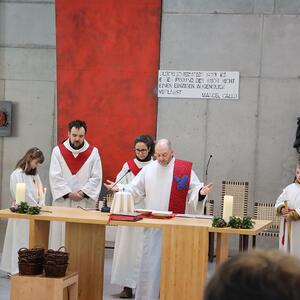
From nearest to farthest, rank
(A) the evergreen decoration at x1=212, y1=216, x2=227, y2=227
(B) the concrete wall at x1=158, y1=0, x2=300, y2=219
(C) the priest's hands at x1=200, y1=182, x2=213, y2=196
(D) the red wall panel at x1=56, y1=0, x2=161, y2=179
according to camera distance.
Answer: (A) the evergreen decoration at x1=212, y1=216, x2=227, y2=227
(C) the priest's hands at x1=200, y1=182, x2=213, y2=196
(B) the concrete wall at x1=158, y1=0, x2=300, y2=219
(D) the red wall panel at x1=56, y1=0, x2=161, y2=179

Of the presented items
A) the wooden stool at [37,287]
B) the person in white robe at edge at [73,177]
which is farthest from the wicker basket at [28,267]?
the person in white robe at edge at [73,177]

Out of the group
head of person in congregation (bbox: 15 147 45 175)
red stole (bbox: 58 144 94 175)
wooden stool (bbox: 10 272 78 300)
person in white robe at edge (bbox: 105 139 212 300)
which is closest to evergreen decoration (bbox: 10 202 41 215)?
wooden stool (bbox: 10 272 78 300)

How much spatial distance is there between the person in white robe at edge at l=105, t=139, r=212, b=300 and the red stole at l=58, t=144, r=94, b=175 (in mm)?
1155

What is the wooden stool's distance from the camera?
486 centimetres

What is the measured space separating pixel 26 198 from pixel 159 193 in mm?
1638

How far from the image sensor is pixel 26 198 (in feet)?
23.4

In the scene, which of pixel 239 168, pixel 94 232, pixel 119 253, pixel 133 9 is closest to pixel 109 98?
pixel 133 9

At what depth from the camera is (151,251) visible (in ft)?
19.5

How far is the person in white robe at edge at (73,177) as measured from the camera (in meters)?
7.13

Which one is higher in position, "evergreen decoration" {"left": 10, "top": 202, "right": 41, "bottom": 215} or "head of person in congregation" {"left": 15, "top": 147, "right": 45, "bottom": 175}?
"head of person in congregation" {"left": 15, "top": 147, "right": 45, "bottom": 175}

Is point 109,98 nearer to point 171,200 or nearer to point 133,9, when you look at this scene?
point 133,9

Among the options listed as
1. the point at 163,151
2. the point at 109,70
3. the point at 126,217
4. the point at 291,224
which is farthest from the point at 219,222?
the point at 109,70

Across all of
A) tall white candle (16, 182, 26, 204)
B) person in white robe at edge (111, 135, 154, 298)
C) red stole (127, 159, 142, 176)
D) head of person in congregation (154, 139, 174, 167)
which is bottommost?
person in white robe at edge (111, 135, 154, 298)

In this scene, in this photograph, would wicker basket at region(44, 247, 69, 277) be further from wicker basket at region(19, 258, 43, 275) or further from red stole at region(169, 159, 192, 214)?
red stole at region(169, 159, 192, 214)
